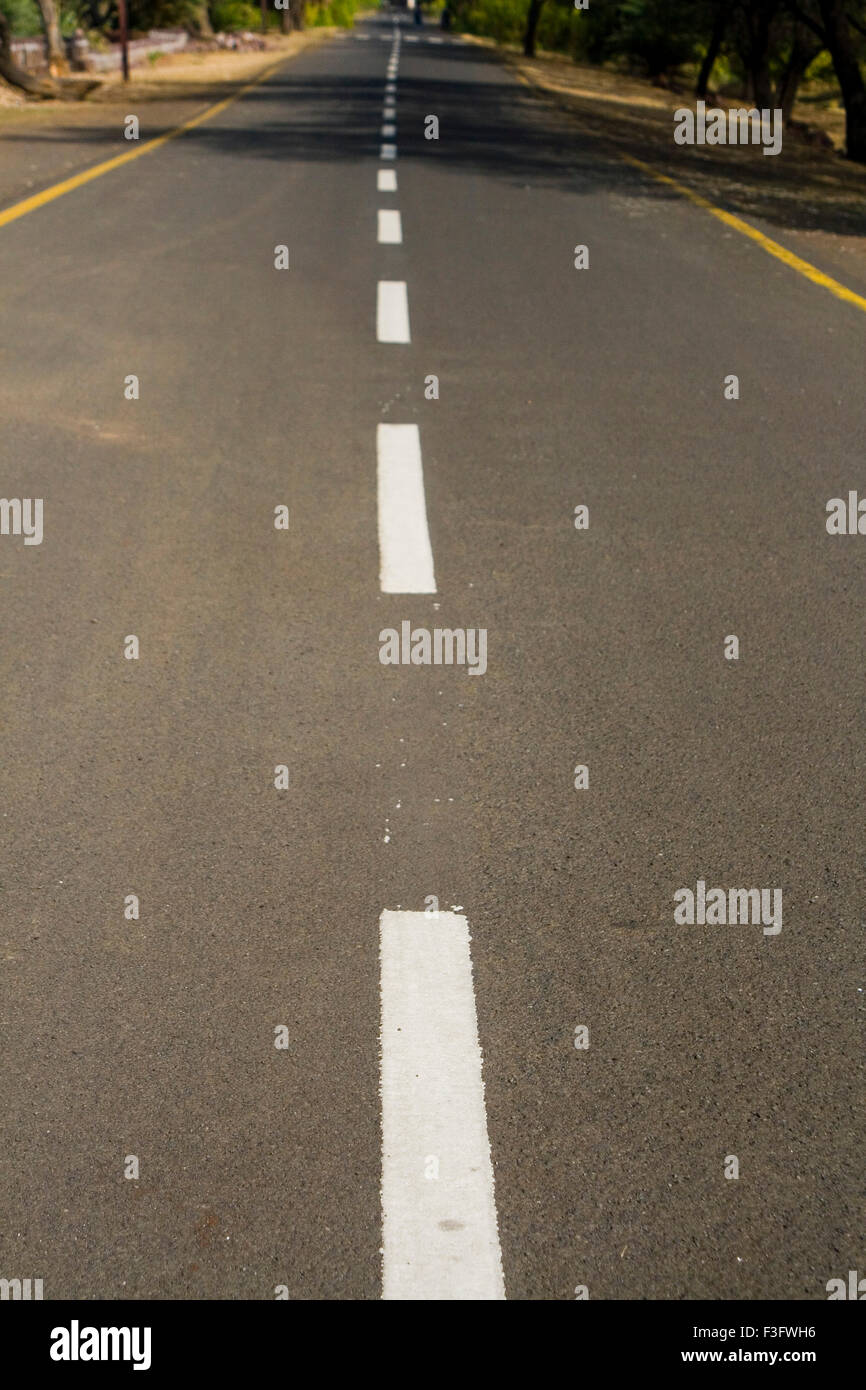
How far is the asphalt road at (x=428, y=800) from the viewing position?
2.60m

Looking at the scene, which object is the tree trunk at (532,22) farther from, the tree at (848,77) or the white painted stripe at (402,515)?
the white painted stripe at (402,515)

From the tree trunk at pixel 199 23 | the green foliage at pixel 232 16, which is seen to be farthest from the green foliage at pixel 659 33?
the green foliage at pixel 232 16

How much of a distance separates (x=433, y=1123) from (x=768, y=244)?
1177 cm

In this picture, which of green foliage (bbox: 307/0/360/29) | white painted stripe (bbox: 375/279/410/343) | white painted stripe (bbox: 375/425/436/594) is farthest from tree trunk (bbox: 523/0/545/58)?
white painted stripe (bbox: 375/425/436/594)

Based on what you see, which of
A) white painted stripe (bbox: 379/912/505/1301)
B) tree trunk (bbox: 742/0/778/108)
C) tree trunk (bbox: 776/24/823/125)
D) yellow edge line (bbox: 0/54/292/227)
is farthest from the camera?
tree trunk (bbox: 776/24/823/125)

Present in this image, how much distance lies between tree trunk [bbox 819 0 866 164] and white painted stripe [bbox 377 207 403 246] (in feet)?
38.3

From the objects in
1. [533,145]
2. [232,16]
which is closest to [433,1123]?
[533,145]

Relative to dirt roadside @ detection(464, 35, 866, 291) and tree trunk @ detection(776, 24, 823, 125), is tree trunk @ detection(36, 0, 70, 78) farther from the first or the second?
tree trunk @ detection(776, 24, 823, 125)

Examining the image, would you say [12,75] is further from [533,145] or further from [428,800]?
[428,800]

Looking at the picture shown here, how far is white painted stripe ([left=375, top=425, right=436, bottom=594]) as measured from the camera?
17.4ft

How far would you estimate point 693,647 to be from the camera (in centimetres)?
483

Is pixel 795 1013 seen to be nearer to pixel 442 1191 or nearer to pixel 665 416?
pixel 442 1191
